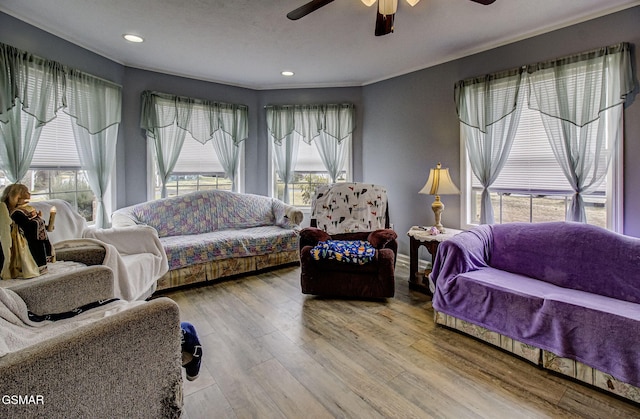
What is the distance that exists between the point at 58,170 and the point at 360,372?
11.4 ft

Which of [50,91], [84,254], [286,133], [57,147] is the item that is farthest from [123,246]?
[286,133]

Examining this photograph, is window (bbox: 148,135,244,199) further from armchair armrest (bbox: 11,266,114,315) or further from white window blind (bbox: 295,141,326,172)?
armchair armrest (bbox: 11,266,114,315)

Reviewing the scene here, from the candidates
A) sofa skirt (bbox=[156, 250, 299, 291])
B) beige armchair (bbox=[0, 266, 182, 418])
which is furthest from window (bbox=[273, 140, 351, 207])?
beige armchair (bbox=[0, 266, 182, 418])

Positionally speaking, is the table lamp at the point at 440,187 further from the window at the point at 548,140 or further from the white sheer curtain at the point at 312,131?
the white sheer curtain at the point at 312,131

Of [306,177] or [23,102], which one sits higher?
[23,102]

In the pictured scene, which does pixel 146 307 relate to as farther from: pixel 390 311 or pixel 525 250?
pixel 525 250

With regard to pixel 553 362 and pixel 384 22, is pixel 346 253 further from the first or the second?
pixel 384 22

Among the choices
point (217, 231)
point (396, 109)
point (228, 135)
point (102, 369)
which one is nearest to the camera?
point (102, 369)

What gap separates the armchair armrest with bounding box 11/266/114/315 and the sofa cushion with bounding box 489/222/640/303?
112 inches

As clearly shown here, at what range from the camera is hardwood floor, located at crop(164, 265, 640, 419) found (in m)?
1.61

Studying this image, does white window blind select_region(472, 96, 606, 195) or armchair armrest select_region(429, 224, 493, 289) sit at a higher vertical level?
white window blind select_region(472, 96, 606, 195)

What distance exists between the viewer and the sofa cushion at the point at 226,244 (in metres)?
3.28

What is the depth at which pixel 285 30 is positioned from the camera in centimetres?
295

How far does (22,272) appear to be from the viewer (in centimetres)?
176
